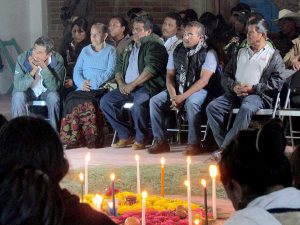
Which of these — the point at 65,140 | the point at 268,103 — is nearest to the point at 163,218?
the point at 268,103

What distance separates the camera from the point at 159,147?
877 cm

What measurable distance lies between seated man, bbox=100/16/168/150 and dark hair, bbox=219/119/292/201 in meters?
6.11

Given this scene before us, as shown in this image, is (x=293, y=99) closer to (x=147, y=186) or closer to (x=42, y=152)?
(x=147, y=186)

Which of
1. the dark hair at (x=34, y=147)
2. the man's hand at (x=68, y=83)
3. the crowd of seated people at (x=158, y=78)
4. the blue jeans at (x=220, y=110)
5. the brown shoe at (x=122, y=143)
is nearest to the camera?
the dark hair at (x=34, y=147)

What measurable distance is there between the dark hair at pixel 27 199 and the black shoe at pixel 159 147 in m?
6.63

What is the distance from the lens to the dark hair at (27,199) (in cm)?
205

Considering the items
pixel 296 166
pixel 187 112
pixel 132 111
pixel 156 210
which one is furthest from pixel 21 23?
pixel 296 166

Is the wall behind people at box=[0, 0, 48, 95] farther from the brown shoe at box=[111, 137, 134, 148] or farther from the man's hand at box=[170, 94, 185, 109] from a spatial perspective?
the man's hand at box=[170, 94, 185, 109]

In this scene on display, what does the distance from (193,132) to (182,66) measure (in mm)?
740

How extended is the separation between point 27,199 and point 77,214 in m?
0.82

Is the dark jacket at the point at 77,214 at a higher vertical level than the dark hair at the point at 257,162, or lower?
lower

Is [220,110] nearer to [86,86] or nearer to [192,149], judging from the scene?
[192,149]

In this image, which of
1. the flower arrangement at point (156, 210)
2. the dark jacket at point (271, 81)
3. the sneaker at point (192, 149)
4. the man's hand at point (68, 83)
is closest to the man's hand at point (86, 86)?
the man's hand at point (68, 83)

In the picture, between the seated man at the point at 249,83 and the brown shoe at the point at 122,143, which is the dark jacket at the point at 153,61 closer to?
the brown shoe at the point at 122,143
